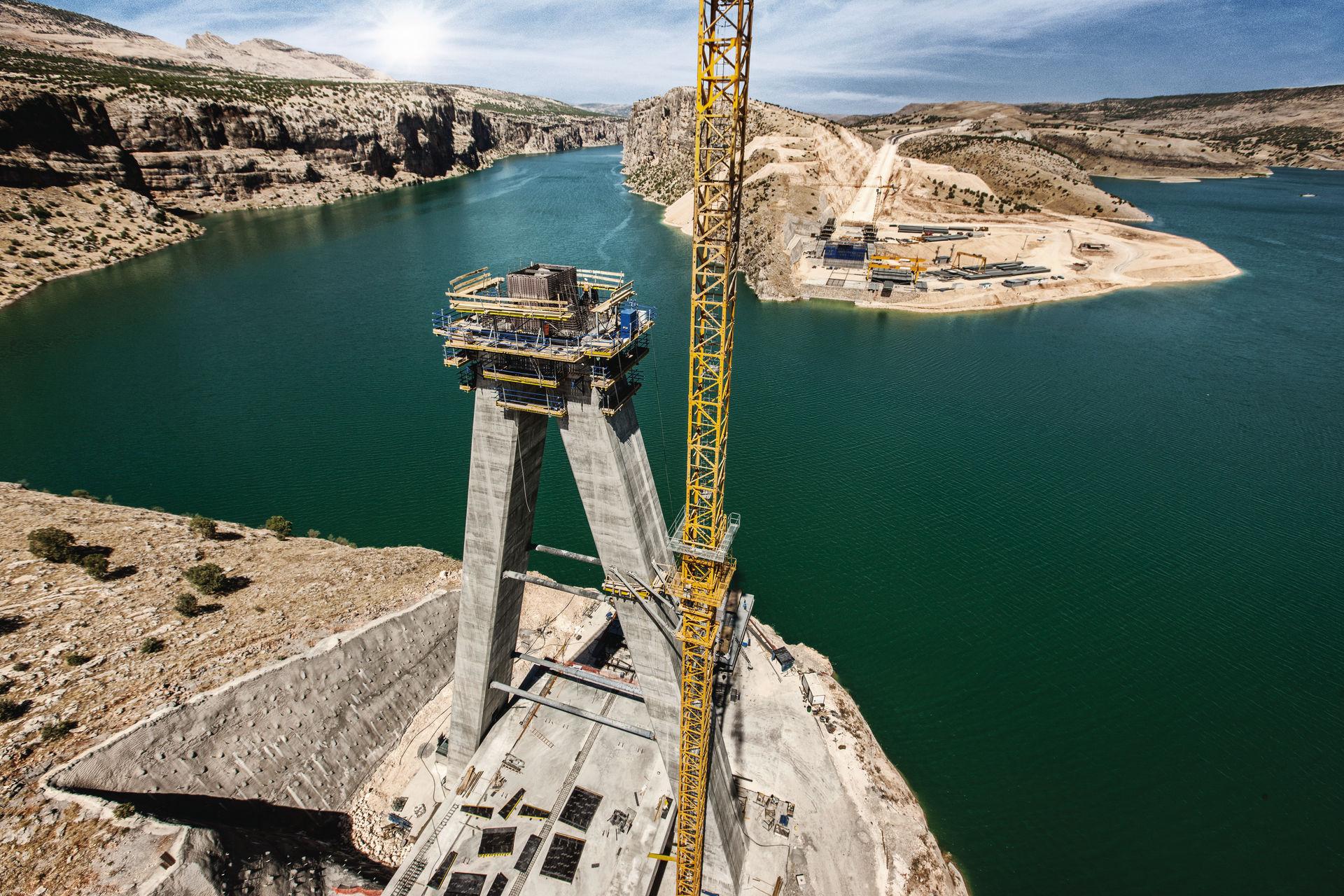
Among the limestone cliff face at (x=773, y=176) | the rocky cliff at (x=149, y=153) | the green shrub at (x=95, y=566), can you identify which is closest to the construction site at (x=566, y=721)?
the green shrub at (x=95, y=566)

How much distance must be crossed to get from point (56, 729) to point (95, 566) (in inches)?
446

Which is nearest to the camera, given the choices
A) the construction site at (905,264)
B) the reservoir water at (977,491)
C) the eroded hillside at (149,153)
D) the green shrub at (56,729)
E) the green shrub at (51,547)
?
the green shrub at (56,729)

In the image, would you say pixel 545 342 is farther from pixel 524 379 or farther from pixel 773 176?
pixel 773 176

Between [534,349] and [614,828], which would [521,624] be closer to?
[614,828]

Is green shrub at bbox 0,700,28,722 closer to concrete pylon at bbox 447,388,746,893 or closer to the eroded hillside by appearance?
concrete pylon at bbox 447,388,746,893

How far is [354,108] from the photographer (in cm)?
18150

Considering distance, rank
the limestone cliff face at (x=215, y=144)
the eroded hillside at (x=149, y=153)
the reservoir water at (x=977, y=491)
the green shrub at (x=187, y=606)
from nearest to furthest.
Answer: the green shrub at (x=187, y=606) → the reservoir water at (x=977, y=491) → the eroded hillside at (x=149, y=153) → the limestone cliff face at (x=215, y=144)

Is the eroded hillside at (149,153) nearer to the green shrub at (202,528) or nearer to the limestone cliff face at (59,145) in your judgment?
the limestone cliff face at (59,145)

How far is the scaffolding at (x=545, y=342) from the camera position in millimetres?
17875

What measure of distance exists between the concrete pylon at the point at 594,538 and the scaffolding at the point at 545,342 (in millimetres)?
595

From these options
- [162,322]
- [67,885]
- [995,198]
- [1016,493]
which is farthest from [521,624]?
[995,198]

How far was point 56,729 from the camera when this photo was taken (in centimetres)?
1966

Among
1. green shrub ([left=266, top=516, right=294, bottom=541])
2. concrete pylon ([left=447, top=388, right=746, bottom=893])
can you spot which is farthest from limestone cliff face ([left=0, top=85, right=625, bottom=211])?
concrete pylon ([left=447, top=388, right=746, bottom=893])

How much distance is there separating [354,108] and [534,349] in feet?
697
